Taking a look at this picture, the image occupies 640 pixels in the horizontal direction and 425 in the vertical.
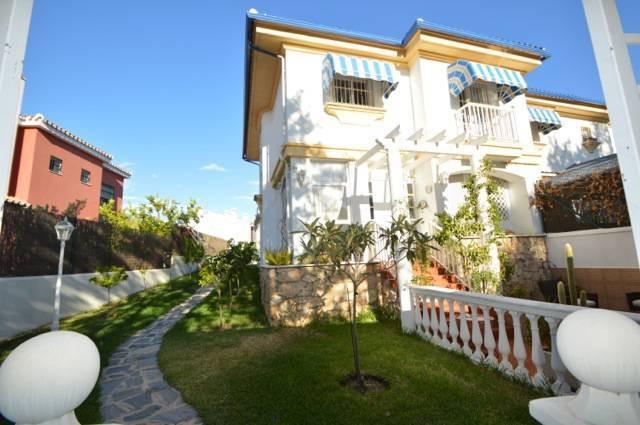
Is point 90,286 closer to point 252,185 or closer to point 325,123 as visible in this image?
point 325,123

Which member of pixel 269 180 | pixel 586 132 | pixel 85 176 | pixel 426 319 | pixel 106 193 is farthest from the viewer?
pixel 106 193

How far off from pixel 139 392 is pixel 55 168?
1834 centimetres

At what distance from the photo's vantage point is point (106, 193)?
73.6ft

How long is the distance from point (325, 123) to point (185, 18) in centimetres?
541

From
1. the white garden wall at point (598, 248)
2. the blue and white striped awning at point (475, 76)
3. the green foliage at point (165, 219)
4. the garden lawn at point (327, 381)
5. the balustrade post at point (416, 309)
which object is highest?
the blue and white striped awning at point (475, 76)

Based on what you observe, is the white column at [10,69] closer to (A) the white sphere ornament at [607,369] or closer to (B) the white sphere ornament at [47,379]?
(B) the white sphere ornament at [47,379]

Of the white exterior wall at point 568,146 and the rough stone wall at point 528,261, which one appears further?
the white exterior wall at point 568,146

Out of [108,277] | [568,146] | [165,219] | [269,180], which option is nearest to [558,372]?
[269,180]

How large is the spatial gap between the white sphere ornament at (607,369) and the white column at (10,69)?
270 cm

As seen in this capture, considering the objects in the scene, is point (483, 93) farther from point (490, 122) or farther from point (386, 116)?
point (386, 116)

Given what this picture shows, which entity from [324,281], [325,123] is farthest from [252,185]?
[324,281]

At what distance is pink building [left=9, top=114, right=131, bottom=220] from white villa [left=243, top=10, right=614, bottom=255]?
1277 centimetres

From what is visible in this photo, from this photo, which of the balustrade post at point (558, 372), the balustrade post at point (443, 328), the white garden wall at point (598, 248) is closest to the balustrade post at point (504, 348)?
the balustrade post at point (558, 372)

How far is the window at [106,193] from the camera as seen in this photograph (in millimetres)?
21928
